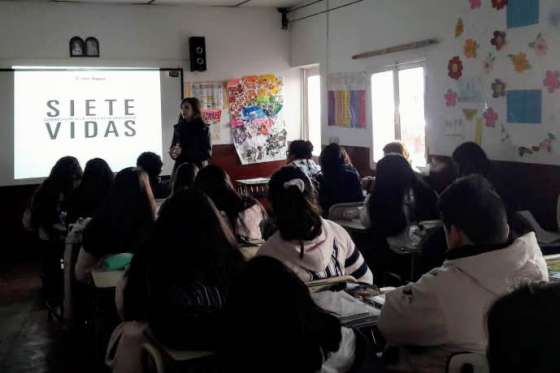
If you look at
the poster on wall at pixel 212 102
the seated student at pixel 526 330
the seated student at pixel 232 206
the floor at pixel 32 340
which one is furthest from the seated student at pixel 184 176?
the seated student at pixel 526 330

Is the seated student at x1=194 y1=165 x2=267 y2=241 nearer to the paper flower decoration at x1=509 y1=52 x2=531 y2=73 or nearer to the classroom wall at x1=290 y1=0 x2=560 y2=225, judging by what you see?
the classroom wall at x1=290 y1=0 x2=560 y2=225

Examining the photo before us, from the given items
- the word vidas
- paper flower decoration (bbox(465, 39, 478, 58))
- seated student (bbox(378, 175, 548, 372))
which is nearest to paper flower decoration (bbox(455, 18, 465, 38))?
paper flower decoration (bbox(465, 39, 478, 58))

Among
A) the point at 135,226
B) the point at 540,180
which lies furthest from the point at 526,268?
the point at 540,180

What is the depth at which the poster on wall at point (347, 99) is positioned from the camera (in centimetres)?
664

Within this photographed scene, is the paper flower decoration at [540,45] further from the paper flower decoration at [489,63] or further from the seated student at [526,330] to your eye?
the seated student at [526,330]

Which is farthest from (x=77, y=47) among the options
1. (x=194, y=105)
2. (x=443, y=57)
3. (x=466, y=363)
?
(x=466, y=363)

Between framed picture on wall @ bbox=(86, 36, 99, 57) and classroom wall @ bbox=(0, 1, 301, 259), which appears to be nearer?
classroom wall @ bbox=(0, 1, 301, 259)

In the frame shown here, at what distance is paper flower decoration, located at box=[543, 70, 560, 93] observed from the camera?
4.36m

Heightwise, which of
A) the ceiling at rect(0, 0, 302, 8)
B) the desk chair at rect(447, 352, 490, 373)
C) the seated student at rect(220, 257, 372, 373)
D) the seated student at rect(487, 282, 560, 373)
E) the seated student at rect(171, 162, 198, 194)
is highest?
the ceiling at rect(0, 0, 302, 8)

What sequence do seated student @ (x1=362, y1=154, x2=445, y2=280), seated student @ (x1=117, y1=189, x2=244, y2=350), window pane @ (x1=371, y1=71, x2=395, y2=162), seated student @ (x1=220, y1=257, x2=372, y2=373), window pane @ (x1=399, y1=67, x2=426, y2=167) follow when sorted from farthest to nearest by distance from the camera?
window pane @ (x1=371, y1=71, x2=395, y2=162) < window pane @ (x1=399, y1=67, x2=426, y2=167) < seated student @ (x1=362, y1=154, x2=445, y2=280) < seated student @ (x1=117, y1=189, x2=244, y2=350) < seated student @ (x1=220, y1=257, x2=372, y2=373)

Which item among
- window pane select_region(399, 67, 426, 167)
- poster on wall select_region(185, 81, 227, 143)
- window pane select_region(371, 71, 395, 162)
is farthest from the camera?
poster on wall select_region(185, 81, 227, 143)

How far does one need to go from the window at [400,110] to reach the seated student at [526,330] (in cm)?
488

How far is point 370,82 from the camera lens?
648 centimetres

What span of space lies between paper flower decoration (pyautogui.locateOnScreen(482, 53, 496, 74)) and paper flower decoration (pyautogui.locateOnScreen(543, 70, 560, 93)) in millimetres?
540
